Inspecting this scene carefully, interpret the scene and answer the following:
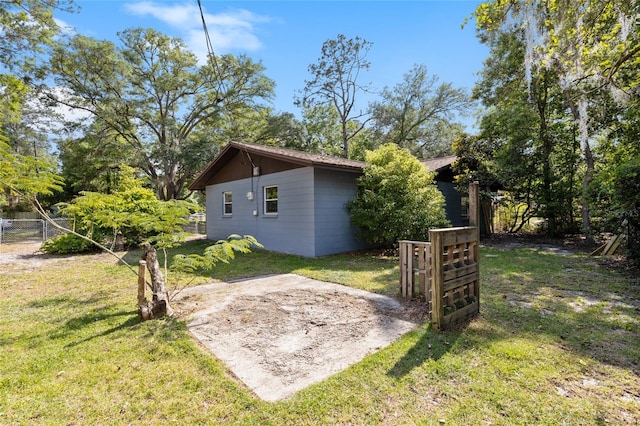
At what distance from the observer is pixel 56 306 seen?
4578 mm

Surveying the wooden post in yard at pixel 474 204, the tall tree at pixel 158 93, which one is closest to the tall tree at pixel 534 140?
the wooden post in yard at pixel 474 204

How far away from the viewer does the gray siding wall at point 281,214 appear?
857cm

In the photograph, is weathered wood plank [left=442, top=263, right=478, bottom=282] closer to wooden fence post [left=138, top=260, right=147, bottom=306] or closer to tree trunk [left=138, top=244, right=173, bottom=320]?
tree trunk [left=138, top=244, right=173, bottom=320]

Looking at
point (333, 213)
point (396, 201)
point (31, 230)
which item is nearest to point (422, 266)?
point (396, 201)

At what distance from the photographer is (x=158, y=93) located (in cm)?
1964

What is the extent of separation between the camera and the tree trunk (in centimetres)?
384

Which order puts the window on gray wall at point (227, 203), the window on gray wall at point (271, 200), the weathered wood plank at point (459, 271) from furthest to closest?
the window on gray wall at point (227, 203)
the window on gray wall at point (271, 200)
the weathered wood plank at point (459, 271)

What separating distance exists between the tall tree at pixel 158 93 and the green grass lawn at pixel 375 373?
16.1 m

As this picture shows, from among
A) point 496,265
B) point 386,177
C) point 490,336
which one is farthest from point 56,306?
point 496,265

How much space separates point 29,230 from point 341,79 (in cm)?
2279

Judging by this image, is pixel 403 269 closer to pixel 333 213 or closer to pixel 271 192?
pixel 333 213

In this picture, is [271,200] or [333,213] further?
[271,200]

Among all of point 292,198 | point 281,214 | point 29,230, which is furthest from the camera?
point 29,230

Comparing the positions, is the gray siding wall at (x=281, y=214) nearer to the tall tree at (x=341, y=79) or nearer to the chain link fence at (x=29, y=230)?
the chain link fence at (x=29, y=230)
